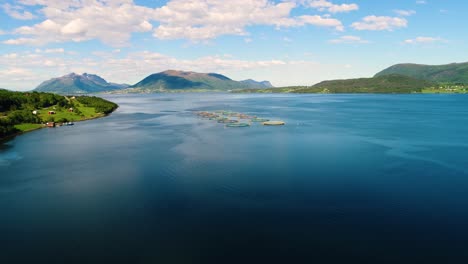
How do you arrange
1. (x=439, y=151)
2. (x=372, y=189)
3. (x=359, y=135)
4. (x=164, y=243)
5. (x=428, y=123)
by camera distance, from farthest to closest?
(x=428, y=123) < (x=359, y=135) < (x=439, y=151) < (x=372, y=189) < (x=164, y=243)

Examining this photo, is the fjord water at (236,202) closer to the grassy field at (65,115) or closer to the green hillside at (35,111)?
the green hillside at (35,111)

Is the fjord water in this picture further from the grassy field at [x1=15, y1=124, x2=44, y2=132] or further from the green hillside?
the green hillside

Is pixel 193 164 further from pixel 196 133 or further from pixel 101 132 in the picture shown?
pixel 101 132

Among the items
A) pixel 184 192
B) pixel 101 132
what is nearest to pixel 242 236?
pixel 184 192

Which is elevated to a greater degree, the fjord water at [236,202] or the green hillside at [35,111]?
the green hillside at [35,111]

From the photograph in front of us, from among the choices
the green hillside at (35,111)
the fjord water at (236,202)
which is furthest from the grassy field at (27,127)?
the fjord water at (236,202)

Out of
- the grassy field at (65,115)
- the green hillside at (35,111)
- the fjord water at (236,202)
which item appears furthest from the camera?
the grassy field at (65,115)

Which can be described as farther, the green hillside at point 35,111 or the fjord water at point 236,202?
the green hillside at point 35,111

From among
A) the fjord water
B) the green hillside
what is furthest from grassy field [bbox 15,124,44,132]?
the fjord water
